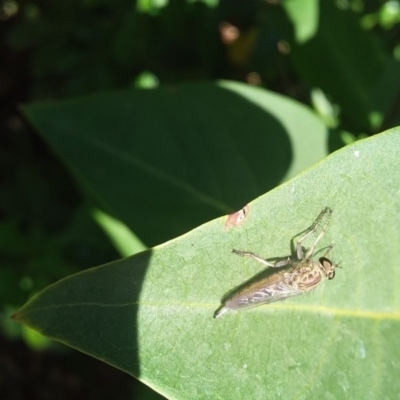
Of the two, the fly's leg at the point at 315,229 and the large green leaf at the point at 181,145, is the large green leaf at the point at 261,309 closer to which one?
the fly's leg at the point at 315,229

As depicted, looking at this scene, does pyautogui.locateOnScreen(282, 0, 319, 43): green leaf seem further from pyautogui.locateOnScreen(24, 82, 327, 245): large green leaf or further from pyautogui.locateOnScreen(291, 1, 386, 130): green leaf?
pyautogui.locateOnScreen(24, 82, 327, 245): large green leaf

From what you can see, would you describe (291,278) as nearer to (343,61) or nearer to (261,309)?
(261,309)

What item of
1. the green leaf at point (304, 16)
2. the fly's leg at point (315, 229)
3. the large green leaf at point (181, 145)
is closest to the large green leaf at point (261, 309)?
the fly's leg at point (315, 229)

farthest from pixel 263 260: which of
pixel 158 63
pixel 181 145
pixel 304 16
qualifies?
pixel 158 63

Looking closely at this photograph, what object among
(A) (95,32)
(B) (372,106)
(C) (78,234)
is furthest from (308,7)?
(C) (78,234)

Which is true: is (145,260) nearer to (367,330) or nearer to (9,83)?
(367,330)

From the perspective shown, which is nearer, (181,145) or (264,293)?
(264,293)
